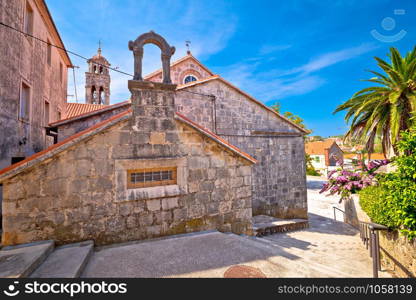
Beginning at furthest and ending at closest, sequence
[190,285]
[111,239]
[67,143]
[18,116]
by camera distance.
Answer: [18,116]
[111,239]
[67,143]
[190,285]

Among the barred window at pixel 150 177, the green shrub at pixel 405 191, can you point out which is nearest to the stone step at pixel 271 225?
the green shrub at pixel 405 191

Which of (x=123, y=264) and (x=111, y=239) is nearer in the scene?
(x=123, y=264)

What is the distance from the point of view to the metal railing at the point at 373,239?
3855mm

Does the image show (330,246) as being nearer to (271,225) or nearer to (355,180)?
(271,225)

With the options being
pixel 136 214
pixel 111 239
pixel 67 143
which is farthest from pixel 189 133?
pixel 111 239

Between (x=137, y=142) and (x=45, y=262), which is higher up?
(x=137, y=142)

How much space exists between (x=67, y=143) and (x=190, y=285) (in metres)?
3.42

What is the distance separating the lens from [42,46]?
9469 mm

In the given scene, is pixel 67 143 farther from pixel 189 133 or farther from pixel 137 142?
pixel 189 133

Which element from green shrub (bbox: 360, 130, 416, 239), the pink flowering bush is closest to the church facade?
green shrub (bbox: 360, 130, 416, 239)

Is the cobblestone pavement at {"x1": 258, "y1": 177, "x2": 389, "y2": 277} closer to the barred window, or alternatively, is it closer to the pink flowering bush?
the pink flowering bush

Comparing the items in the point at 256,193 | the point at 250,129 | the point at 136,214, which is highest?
the point at 250,129

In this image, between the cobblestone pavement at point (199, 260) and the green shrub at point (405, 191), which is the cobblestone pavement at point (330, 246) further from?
the green shrub at point (405, 191)

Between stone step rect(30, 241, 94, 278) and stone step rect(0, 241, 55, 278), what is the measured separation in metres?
0.11
